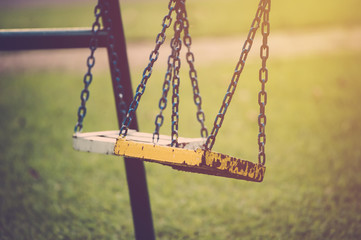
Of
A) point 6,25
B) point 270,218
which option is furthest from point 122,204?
point 6,25

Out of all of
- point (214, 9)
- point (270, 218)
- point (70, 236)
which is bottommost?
point (70, 236)

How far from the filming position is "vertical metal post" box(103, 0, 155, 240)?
75.9 inches

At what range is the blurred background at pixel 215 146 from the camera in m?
2.61

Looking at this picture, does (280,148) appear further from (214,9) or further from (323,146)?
(214,9)

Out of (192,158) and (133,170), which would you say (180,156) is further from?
(133,170)

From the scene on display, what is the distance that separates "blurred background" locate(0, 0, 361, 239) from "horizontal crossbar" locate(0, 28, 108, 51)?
1.26 meters

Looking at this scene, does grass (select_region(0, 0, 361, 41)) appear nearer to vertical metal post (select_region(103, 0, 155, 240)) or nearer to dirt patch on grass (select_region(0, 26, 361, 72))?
dirt patch on grass (select_region(0, 26, 361, 72))

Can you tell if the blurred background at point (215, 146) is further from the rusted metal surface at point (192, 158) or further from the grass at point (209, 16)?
the rusted metal surface at point (192, 158)

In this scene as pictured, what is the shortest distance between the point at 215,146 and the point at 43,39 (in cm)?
205

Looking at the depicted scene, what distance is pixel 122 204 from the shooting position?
288cm

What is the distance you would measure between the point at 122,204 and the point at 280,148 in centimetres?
159

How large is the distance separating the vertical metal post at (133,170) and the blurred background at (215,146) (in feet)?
1.42

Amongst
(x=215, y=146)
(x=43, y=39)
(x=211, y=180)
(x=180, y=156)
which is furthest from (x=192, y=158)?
(x=215, y=146)

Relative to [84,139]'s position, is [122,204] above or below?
below
